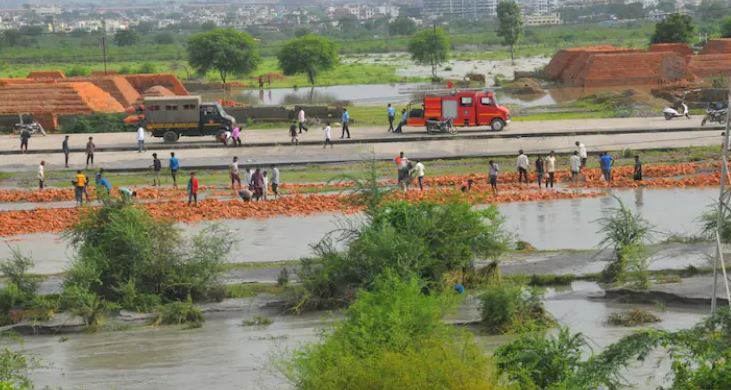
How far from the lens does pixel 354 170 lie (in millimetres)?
40750

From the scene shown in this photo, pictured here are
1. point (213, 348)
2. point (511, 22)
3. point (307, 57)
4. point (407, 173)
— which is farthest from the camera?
point (511, 22)

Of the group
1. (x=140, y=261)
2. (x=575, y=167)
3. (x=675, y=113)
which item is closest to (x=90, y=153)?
(x=575, y=167)

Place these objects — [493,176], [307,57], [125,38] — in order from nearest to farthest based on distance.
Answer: [493,176]
[307,57]
[125,38]

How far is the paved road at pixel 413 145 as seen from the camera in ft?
140

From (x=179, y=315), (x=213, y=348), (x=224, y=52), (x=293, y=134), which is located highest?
(x=224, y=52)

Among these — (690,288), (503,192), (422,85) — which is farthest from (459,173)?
(422,85)

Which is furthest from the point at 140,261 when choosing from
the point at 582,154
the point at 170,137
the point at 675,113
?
the point at 675,113

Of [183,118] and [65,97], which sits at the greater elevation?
[65,97]

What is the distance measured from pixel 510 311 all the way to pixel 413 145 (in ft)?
74.4

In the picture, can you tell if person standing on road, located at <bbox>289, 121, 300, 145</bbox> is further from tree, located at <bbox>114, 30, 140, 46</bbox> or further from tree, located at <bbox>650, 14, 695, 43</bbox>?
tree, located at <bbox>114, 30, 140, 46</bbox>

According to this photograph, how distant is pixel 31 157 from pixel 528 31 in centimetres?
12564

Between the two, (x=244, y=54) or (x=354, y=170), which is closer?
(x=354, y=170)

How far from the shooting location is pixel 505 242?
25.9 metres

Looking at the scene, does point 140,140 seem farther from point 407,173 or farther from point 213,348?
point 213,348
